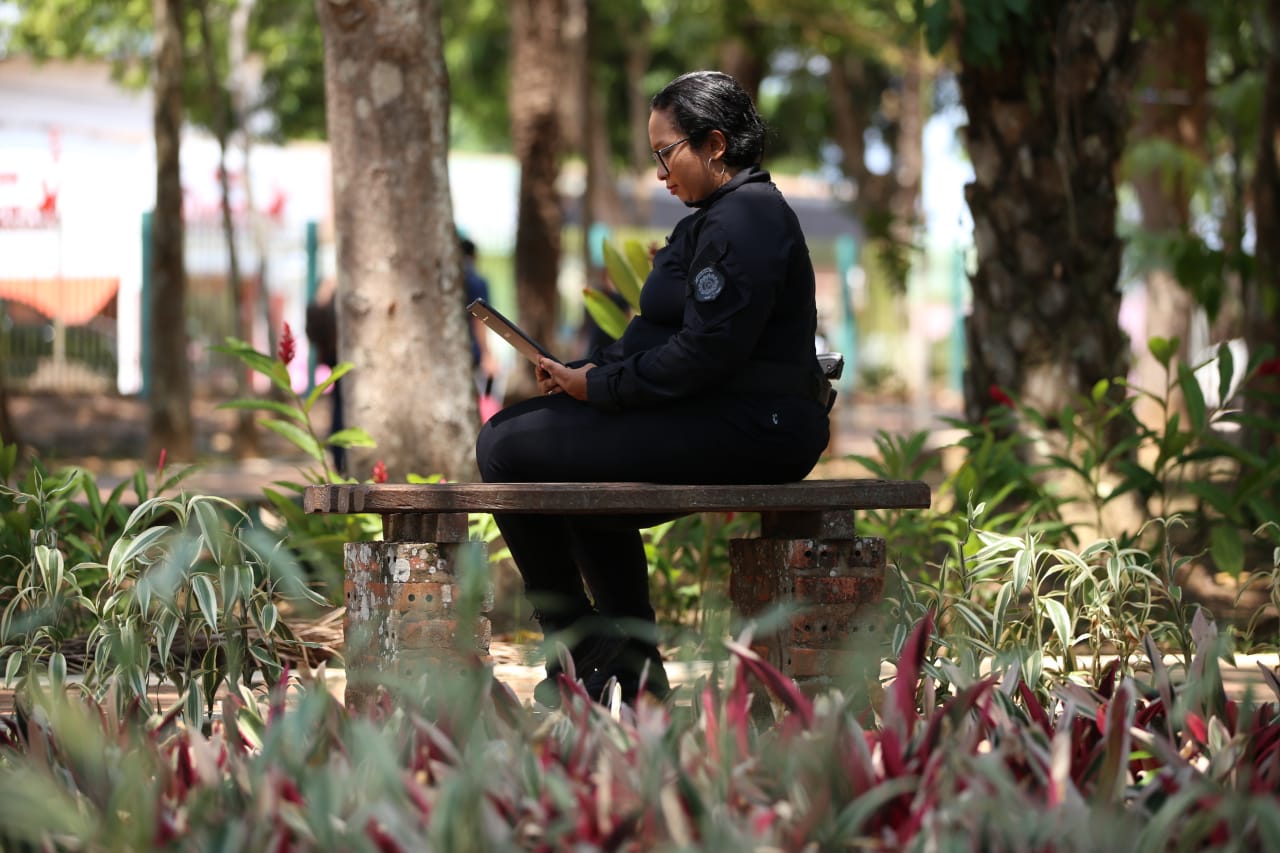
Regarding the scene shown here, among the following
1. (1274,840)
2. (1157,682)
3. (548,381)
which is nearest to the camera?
(1274,840)

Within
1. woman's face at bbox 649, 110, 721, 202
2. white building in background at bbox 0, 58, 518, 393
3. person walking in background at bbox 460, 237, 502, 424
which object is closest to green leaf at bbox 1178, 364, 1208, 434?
woman's face at bbox 649, 110, 721, 202

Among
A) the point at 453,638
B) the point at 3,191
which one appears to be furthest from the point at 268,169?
the point at 453,638

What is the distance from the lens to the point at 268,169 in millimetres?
25750

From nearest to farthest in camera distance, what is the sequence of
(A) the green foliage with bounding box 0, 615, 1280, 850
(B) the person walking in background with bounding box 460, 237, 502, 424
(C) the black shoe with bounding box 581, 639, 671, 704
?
(A) the green foliage with bounding box 0, 615, 1280, 850
(C) the black shoe with bounding box 581, 639, 671, 704
(B) the person walking in background with bounding box 460, 237, 502, 424

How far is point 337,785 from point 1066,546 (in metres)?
4.27

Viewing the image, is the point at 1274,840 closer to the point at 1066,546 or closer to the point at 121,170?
the point at 1066,546

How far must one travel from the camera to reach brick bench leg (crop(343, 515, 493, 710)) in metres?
3.92

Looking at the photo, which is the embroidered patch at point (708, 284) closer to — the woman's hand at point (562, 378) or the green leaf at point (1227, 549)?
the woman's hand at point (562, 378)

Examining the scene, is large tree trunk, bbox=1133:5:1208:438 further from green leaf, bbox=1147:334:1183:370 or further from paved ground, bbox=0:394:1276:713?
green leaf, bbox=1147:334:1183:370

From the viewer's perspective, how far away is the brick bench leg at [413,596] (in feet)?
12.9

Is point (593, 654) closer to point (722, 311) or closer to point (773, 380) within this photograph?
point (773, 380)

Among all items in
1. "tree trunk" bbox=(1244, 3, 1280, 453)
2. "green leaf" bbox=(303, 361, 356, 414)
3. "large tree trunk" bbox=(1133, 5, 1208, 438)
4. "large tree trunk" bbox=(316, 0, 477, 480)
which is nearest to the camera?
"green leaf" bbox=(303, 361, 356, 414)

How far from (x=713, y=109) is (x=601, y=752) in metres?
1.82

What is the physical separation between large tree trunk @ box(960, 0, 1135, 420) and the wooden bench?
3.73 meters
